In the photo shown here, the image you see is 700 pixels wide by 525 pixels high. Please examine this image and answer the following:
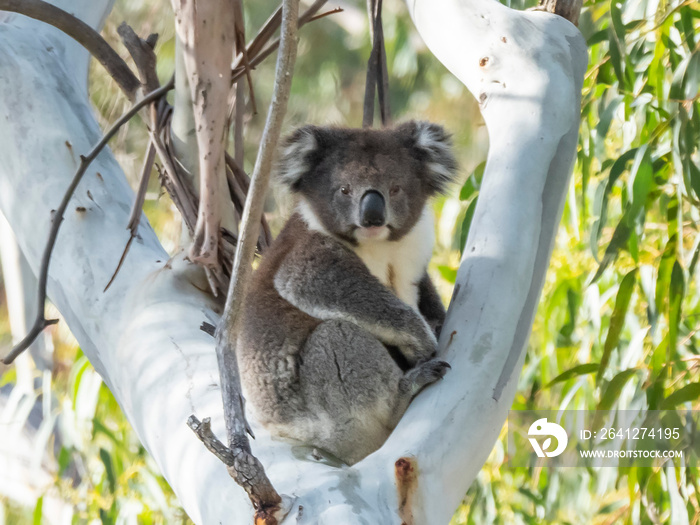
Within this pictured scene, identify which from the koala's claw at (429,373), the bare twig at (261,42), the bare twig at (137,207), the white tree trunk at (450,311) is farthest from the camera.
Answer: the bare twig at (261,42)

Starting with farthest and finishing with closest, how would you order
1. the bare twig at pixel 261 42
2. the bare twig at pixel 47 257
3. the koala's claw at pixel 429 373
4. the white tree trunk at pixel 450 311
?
the bare twig at pixel 261 42 < the bare twig at pixel 47 257 < the koala's claw at pixel 429 373 < the white tree trunk at pixel 450 311

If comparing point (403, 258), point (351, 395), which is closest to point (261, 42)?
point (403, 258)

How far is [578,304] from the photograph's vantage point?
2.79 m

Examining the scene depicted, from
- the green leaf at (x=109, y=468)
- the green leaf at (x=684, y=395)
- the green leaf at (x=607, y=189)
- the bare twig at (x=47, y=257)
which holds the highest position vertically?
the green leaf at (x=607, y=189)

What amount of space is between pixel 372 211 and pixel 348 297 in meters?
0.22

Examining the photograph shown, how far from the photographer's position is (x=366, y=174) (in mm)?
1916

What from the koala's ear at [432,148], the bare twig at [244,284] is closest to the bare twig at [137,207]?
the koala's ear at [432,148]

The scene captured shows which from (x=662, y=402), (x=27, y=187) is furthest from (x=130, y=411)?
(x=662, y=402)

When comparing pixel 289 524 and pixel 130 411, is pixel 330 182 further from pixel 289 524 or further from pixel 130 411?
pixel 289 524

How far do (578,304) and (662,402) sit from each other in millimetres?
728

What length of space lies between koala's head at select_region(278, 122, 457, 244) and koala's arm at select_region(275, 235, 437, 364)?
0.33 ft

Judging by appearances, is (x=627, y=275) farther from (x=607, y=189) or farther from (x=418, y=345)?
(x=418, y=345)

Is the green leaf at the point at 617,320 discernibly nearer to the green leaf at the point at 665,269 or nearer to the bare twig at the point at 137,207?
the green leaf at the point at 665,269

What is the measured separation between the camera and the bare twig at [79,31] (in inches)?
76.7
